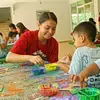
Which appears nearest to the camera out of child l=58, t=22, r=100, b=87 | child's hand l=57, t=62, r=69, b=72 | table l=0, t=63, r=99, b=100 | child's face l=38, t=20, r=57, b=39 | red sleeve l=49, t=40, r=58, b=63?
table l=0, t=63, r=99, b=100

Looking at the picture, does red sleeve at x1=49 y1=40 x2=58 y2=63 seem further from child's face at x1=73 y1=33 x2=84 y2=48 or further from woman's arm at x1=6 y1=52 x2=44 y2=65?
child's face at x1=73 y1=33 x2=84 y2=48

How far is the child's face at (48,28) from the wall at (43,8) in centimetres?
812

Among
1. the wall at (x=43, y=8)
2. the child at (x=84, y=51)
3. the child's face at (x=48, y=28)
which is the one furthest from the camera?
the wall at (x=43, y=8)

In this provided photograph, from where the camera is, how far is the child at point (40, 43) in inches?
70.4

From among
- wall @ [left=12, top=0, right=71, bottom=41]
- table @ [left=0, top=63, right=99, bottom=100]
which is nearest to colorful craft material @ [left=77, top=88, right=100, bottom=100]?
table @ [left=0, top=63, right=99, bottom=100]

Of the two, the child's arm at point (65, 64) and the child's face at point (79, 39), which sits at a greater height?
the child's face at point (79, 39)

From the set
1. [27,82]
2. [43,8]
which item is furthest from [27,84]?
[43,8]

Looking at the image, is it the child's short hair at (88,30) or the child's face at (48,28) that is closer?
the child's short hair at (88,30)

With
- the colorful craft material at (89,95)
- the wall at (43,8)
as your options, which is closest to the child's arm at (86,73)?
the colorful craft material at (89,95)

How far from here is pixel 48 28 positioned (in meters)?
1.79

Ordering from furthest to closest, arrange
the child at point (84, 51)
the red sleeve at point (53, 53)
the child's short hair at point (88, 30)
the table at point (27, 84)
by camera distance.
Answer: the red sleeve at point (53, 53) < the child's short hair at point (88, 30) < the child at point (84, 51) < the table at point (27, 84)

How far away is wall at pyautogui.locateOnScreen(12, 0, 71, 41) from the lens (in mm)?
9734

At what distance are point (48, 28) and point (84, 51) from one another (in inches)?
22.7

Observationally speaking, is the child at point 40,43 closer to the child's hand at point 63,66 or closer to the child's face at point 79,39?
the child's hand at point 63,66
